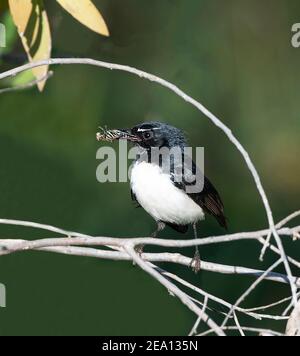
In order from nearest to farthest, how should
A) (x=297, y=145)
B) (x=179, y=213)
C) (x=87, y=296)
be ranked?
(x=179, y=213) → (x=87, y=296) → (x=297, y=145)

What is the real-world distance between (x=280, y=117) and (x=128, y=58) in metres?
1.00

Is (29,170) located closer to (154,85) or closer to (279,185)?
(154,85)

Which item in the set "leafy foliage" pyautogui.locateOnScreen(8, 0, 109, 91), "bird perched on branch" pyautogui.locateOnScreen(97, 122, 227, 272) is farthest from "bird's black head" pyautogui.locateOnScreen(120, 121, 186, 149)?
"leafy foliage" pyautogui.locateOnScreen(8, 0, 109, 91)

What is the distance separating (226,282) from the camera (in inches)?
177

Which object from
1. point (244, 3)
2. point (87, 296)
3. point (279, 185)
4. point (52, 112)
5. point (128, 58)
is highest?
point (244, 3)

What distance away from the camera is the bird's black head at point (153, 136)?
304 cm

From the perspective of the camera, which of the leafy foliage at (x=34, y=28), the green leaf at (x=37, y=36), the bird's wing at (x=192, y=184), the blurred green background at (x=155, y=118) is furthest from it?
the blurred green background at (x=155, y=118)

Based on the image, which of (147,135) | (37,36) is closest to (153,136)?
(147,135)

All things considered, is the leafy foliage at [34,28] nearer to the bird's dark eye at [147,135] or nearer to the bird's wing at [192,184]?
the bird's dark eye at [147,135]

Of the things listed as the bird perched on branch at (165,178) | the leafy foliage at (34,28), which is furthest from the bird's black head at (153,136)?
the leafy foliage at (34,28)

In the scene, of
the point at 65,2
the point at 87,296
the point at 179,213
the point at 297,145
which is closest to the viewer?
the point at 65,2

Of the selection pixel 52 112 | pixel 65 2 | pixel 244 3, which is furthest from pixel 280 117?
pixel 65 2

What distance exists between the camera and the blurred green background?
4.46 meters

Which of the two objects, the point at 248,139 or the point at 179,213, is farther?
the point at 248,139
